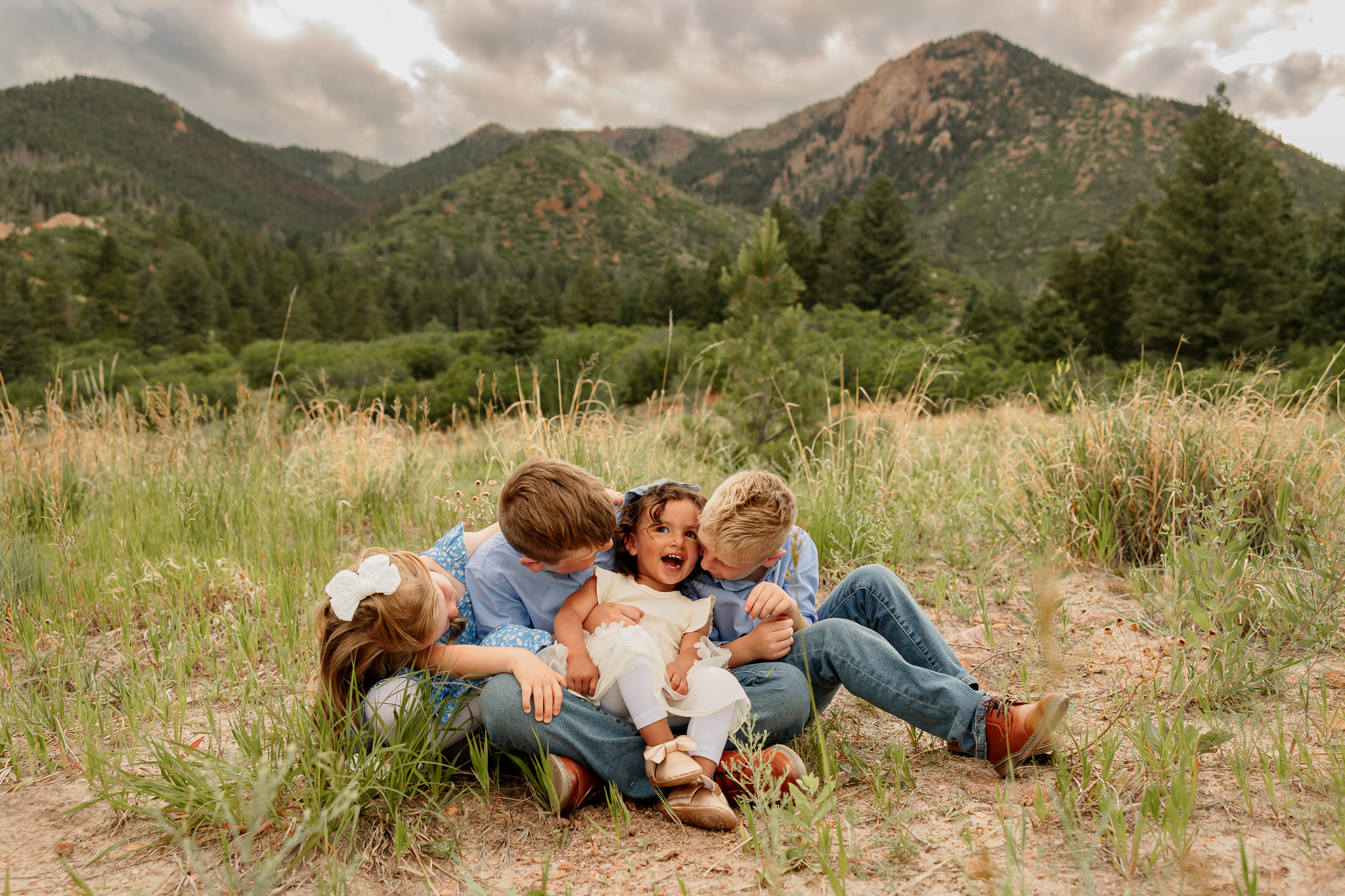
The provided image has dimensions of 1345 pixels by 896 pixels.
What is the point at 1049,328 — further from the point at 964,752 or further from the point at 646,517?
the point at 646,517

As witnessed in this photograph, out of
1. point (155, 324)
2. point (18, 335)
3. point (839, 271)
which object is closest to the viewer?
point (839, 271)

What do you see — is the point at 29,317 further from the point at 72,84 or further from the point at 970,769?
the point at 72,84

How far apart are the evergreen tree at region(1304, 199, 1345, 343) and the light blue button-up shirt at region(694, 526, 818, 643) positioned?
23236 millimetres

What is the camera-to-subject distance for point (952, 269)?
164ft

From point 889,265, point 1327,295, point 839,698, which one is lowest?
point 839,698

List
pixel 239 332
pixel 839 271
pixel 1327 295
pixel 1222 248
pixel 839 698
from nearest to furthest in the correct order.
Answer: pixel 839 698, pixel 1222 248, pixel 1327 295, pixel 839 271, pixel 239 332

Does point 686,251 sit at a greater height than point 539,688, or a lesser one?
greater

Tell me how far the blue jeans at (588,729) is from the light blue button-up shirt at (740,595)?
229 millimetres

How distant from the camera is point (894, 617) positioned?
1900 mm

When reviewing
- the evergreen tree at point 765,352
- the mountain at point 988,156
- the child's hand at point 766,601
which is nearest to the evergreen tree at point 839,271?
the mountain at point 988,156

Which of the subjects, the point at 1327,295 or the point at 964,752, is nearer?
the point at 964,752

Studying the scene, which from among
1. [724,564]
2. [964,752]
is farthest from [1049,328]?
[724,564]

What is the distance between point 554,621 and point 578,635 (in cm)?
9

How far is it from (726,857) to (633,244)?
8330cm
